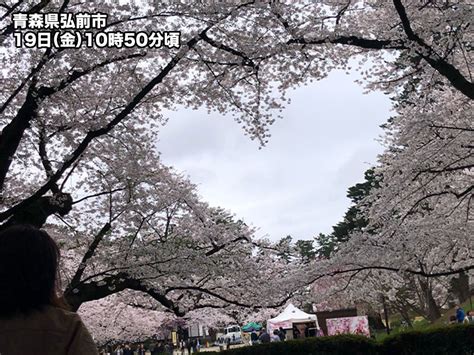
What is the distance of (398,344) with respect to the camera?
25.5 feet

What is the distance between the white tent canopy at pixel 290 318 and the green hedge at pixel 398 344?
29.1ft

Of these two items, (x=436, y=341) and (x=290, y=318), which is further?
(x=290, y=318)

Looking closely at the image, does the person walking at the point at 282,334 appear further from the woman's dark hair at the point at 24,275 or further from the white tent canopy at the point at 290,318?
the woman's dark hair at the point at 24,275

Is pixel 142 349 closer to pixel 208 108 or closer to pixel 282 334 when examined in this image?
pixel 282 334

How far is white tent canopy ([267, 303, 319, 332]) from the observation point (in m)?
18.1

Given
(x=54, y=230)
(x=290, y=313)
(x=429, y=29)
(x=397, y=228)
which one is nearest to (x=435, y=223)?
(x=397, y=228)

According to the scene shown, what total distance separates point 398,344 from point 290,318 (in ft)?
36.4

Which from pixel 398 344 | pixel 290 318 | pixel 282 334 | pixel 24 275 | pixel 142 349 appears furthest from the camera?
pixel 142 349

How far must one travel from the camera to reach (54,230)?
8875mm

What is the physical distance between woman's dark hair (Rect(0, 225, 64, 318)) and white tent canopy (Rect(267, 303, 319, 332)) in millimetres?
17531

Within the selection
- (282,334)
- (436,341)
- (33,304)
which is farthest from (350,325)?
(33,304)

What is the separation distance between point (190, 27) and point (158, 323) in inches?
854

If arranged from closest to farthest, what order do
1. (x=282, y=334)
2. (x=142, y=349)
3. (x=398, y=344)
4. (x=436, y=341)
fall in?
(x=436, y=341), (x=398, y=344), (x=282, y=334), (x=142, y=349)

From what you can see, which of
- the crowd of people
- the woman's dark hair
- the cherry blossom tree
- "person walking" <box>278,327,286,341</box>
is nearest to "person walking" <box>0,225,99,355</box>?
the woman's dark hair
